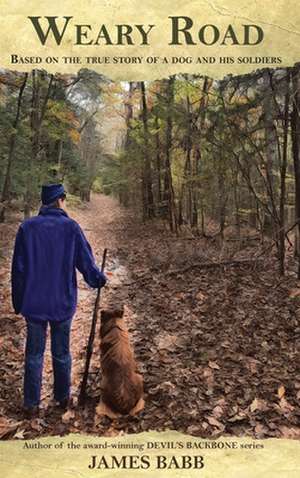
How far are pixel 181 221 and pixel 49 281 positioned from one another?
2.23 meters

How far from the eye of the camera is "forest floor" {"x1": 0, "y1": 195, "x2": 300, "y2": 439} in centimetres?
349

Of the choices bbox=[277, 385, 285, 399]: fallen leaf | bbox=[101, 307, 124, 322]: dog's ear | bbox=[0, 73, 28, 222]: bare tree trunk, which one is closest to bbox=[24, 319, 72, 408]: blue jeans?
bbox=[101, 307, 124, 322]: dog's ear

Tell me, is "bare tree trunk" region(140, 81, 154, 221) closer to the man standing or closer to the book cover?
the book cover

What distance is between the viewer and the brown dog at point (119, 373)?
3.51 metres

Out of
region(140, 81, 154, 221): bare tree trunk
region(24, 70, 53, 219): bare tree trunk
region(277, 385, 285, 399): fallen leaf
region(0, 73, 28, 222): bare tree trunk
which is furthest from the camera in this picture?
region(140, 81, 154, 221): bare tree trunk

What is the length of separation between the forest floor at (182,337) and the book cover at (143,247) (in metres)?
0.02

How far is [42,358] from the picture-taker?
150 inches

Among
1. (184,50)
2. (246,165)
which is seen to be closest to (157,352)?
(246,165)

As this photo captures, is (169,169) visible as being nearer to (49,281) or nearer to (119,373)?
(49,281)

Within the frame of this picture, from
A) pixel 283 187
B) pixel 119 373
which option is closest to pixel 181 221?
pixel 283 187

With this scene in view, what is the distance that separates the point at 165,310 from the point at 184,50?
2.70 m

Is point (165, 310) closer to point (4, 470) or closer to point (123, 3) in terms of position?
point (4, 470)

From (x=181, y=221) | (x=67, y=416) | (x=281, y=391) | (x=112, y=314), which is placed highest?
(x=181, y=221)

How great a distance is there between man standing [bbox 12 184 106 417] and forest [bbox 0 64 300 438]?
0.70 ft
